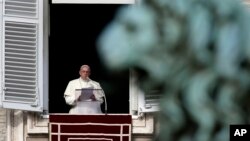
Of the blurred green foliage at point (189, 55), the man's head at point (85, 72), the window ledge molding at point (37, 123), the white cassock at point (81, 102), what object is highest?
the man's head at point (85, 72)

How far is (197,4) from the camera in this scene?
1218 mm

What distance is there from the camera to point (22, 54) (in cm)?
824

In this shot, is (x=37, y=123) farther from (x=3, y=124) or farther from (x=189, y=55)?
(x=189, y=55)

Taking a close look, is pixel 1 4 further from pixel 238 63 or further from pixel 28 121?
pixel 238 63

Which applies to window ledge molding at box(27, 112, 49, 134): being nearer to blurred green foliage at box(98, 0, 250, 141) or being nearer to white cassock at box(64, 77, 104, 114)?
white cassock at box(64, 77, 104, 114)

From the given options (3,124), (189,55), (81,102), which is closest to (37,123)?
(3,124)

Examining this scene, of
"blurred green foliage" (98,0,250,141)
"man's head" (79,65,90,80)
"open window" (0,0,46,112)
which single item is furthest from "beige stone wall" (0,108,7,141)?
"blurred green foliage" (98,0,250,141)

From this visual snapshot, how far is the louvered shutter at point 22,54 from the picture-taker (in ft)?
26.7

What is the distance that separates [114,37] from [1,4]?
706 cm

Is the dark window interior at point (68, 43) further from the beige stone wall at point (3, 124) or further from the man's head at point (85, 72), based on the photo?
the beige stone wall at point (3, 124)

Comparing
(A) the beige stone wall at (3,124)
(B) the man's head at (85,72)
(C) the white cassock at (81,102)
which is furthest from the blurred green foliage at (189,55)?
(A) the beige stone wall at (3,124)

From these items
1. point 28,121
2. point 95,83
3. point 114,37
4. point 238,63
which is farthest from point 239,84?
point 28,121

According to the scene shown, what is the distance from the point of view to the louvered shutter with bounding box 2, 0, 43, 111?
26.7ft

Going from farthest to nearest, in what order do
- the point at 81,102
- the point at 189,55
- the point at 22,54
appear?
the point at 22,54
the point at 81,102
the point at 189,55
